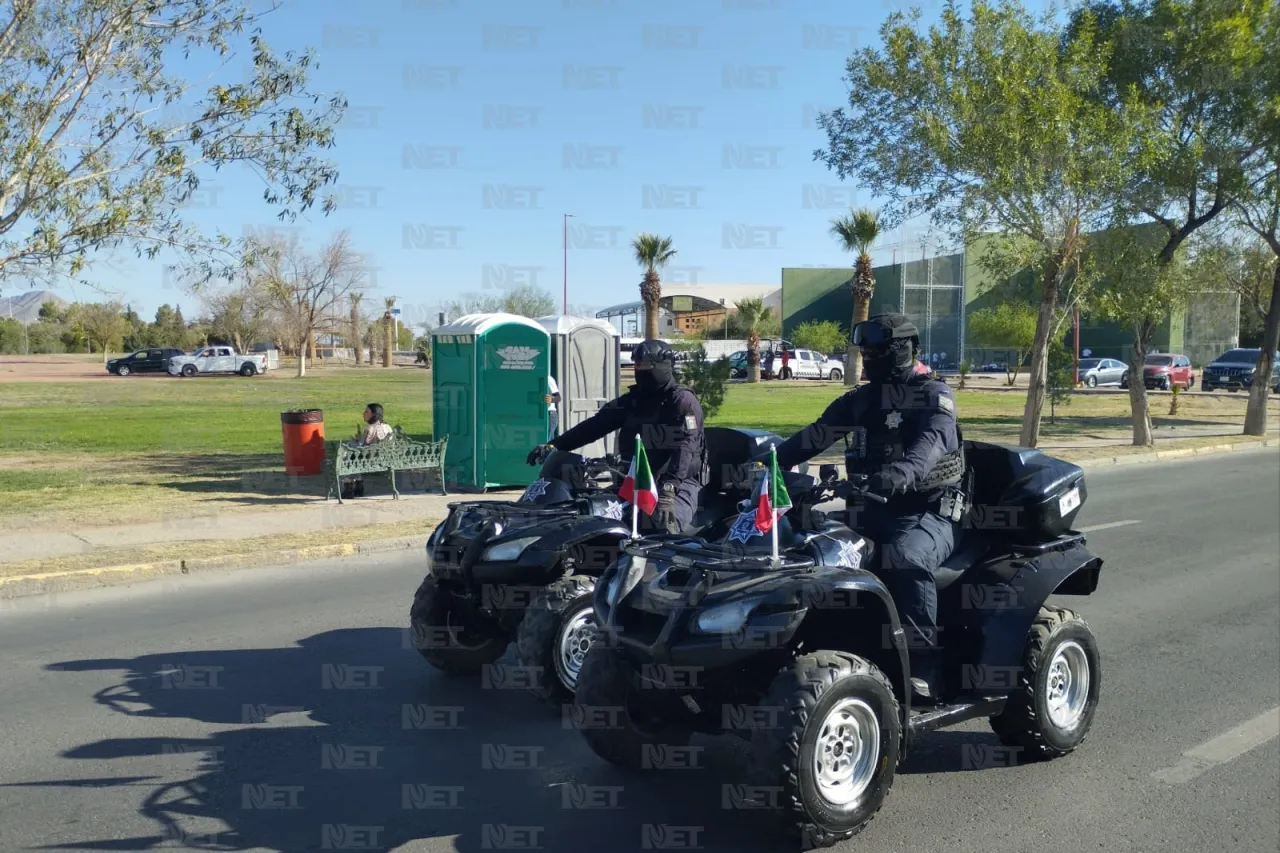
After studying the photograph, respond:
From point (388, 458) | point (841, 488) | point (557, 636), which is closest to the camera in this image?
point (841, 488)

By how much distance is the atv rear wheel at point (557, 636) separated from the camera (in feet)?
18.5

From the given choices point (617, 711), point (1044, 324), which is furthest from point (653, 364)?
point (1044, 324)

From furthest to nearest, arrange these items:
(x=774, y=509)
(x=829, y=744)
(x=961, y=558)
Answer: (x=961, y=558) → (x=774, y=509) → (x=829, y=744)

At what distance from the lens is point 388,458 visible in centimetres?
1407

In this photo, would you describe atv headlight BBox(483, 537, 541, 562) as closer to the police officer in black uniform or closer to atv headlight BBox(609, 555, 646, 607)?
atv headlight BBox(609, 555, 646, 607)

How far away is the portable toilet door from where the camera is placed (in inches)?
597

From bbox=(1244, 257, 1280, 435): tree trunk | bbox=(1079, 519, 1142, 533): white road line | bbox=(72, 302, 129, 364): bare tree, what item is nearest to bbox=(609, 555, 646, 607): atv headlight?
bbox=(1079, 519, 1142, 533): white road line

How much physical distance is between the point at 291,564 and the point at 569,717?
5.60 meters

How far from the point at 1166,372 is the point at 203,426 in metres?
37.3

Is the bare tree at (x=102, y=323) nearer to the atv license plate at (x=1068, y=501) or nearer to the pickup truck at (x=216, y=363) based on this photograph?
the pickup truck at (x=216, y=363)

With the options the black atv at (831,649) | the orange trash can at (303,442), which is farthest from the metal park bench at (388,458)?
the black atv at (831,649)

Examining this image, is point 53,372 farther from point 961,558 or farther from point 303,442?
point 961,558

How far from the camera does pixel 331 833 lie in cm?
443

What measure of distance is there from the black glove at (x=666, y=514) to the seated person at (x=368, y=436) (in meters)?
8.97
